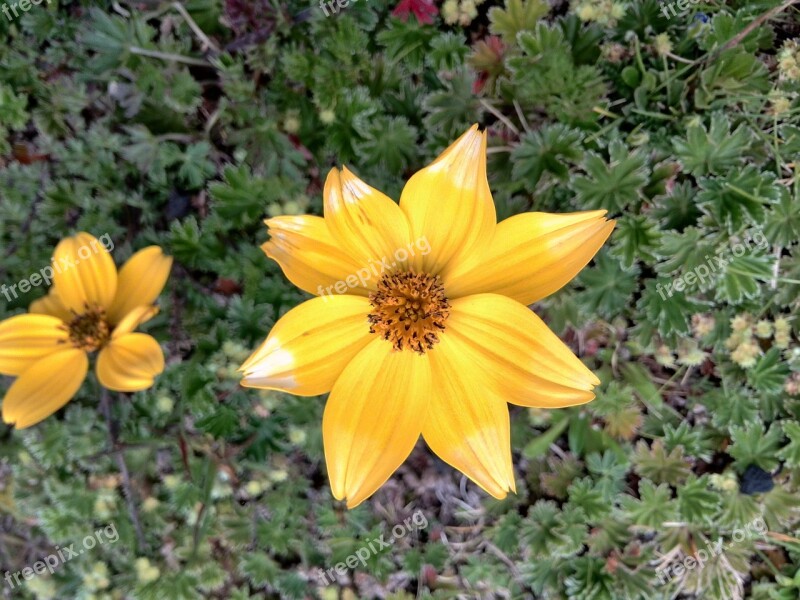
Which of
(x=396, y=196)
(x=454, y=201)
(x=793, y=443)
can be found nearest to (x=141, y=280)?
(x=396, y=196)

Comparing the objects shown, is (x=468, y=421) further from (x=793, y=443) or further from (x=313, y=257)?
(x=793, y=443)

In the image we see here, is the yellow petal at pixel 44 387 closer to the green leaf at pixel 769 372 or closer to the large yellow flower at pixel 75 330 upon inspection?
the large yellow flower at pixel 75 330

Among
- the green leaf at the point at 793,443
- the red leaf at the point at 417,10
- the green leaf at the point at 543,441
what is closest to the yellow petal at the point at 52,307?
the red leaf at the point at 417,10

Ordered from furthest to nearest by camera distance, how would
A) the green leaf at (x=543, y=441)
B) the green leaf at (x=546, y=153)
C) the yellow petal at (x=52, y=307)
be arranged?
the green leaf at (x=543, y=441), the yellow petal at (x=52, y=307), the green leaf at (x=546, y=153)

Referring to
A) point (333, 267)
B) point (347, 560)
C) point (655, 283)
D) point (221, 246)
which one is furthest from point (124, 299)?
point (655, 283)

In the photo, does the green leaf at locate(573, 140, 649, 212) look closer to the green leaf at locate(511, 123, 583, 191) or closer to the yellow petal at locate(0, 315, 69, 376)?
the green leaf at locate(511, 123, 583, 191)

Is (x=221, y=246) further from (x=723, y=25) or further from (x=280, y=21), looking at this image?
(x=723, y=25)
